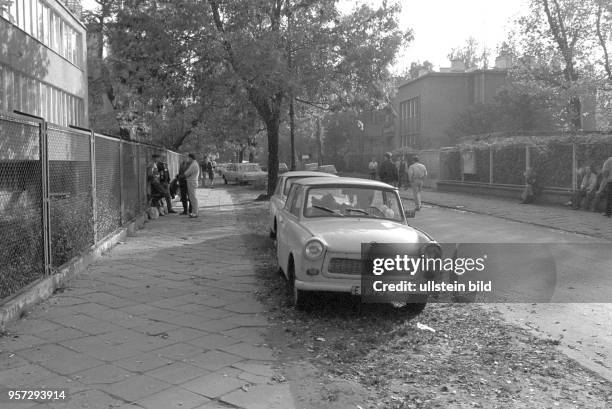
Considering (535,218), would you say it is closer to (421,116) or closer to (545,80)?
(545,80)

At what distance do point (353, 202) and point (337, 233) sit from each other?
45.5 inches

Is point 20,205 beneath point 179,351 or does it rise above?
above

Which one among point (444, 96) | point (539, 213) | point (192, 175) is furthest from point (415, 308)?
point (444, 96)

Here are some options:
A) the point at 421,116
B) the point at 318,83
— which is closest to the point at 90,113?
the point at 318,83

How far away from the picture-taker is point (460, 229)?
530 inches

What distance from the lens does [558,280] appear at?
813cm

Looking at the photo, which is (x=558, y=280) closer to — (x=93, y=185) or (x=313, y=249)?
(x=313, y=249)

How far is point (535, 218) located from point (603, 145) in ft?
12.4

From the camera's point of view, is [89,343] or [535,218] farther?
[535,218]

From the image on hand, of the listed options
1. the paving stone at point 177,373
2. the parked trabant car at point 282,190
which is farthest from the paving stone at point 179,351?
the parked trabant car at point 282,190

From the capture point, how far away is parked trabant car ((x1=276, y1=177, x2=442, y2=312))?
19.5 feet

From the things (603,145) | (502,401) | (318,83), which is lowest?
(502,401)

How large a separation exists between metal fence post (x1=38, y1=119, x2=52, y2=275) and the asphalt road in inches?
206

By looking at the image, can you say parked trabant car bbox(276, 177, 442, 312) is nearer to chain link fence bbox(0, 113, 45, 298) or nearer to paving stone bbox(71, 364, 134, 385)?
paving stone bbox(71, 364, 134, 385)
